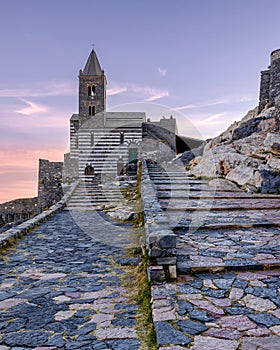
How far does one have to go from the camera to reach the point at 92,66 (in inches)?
1518

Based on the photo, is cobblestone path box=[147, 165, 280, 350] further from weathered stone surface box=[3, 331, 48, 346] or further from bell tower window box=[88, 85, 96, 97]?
bell tower window box=[88, 85, 96, 97]

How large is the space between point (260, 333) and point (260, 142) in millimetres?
11447

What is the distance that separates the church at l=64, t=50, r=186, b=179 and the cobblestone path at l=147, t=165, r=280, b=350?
27615 millimetres

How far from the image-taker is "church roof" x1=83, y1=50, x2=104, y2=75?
38.0 metres

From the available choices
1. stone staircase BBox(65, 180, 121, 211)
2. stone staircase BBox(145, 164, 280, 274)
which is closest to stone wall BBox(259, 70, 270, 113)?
stone staircase BBox(65, 180, 121, 211)

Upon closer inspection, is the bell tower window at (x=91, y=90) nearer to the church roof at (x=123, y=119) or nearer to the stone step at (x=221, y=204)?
the church roof at (x=123, y=119)

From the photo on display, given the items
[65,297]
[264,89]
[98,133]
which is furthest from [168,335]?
[98,133]

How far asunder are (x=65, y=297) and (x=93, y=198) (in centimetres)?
976

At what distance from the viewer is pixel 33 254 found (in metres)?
5.28

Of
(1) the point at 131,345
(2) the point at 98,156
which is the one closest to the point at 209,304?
(1) the point at 131,345

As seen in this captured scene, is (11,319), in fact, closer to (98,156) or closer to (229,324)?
(229,324)

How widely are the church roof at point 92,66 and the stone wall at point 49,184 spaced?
563 inches

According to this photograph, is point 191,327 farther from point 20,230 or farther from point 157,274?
point 20,230

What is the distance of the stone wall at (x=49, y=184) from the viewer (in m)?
22.4
